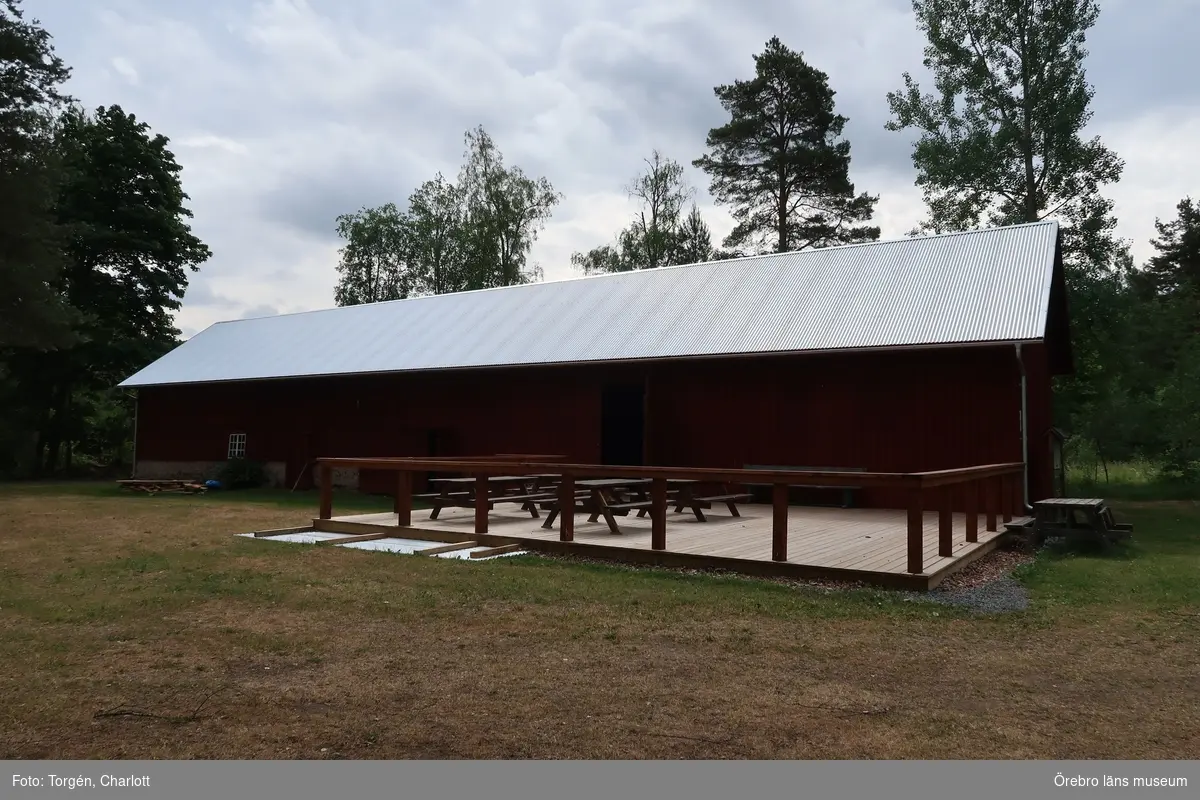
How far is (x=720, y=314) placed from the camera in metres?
14.6

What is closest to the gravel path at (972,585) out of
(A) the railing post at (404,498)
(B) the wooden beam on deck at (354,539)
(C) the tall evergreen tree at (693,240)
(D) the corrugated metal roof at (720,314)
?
(A) the railing post at (404,498)

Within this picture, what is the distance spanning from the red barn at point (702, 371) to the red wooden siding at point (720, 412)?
30 millimetres

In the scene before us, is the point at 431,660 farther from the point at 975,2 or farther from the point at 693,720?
the point at 975,2

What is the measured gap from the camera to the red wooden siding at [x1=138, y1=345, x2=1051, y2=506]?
40.0 ft

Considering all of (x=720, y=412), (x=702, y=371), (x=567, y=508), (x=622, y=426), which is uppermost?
(x=702, y=371)

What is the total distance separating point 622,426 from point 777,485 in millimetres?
9272

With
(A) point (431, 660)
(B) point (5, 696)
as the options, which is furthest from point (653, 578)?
(B) point (5, 696)

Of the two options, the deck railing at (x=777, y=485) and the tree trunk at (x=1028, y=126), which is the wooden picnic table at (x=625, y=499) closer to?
the deck railing at (x=777, y=485)

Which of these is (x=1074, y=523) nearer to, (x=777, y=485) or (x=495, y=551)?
(x=777, y=485)

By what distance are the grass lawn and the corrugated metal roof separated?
212 inches

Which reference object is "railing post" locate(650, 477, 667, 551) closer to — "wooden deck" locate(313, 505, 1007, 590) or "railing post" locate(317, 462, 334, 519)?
"wooden deck" locate(313, 505, 1007, 590)

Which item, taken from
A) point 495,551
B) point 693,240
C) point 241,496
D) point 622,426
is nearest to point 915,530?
point 495,551

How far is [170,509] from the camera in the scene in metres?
13.8

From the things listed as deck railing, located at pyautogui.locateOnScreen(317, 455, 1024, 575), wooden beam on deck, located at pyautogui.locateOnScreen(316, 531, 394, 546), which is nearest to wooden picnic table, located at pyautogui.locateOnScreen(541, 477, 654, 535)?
deck railing, located at pyautogui.locateOnScreen(317, 455, 1024, 575)
